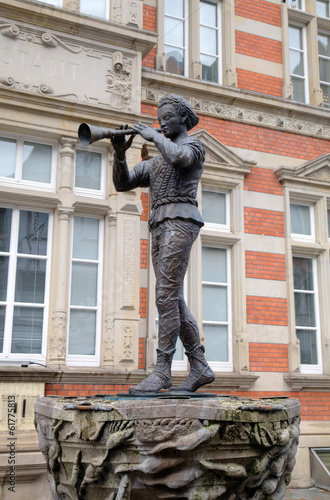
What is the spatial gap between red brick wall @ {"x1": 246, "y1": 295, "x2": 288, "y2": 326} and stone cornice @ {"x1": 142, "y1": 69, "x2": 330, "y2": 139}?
273 centimetres

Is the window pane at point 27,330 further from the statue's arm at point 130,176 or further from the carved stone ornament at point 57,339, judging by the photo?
the statue's arm at point 130,176

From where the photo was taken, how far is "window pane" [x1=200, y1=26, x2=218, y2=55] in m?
9.08

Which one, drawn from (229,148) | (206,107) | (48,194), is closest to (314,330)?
(229,148)

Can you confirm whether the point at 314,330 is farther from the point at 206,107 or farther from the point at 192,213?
the point at 192,213

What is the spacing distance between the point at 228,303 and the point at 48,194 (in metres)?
3.01

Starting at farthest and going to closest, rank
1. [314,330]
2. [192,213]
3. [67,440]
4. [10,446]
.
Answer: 1. [314,330]
2. [10,446]
3. [192,213]
4. [67,440]

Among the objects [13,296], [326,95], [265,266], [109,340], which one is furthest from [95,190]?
[326,95]

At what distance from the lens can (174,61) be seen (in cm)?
878

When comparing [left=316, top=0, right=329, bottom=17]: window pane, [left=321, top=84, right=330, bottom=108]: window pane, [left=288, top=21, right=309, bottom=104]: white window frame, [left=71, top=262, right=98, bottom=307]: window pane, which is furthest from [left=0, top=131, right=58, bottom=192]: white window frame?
[left=316, top=0, right=329, bottom=17]: window pane

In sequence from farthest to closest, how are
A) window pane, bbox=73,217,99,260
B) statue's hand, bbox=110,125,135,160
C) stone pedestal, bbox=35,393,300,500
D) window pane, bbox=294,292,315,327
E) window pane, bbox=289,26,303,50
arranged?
window pane, bbox=289,26,303,50 < window pane, bbox=294,292,315,327 < window pane, bbox=73,217,99,260 < statue's hand, bbox=110,125,135,160 < stone pedestal, bbox=35,393,300,500

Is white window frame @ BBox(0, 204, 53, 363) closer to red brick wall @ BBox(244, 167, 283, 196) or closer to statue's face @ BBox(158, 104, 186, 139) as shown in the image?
red brick wall @ BBox(244, 167, 283, 196)

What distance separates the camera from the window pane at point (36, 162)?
7.13 m

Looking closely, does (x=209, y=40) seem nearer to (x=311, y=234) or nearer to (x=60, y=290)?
(x=311, y=234)

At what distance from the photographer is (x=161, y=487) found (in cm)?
299
